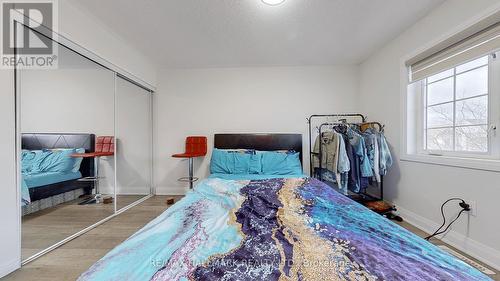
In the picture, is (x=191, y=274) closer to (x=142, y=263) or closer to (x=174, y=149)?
(x=142, y=263)

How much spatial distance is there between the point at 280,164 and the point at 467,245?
6.69 ft

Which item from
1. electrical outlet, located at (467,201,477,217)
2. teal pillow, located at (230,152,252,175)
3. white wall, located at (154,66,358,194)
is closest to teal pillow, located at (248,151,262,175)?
teal pillow, located at (230,152,252,175)

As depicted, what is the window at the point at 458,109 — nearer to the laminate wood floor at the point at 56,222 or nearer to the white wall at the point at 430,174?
the white wall at the point at 430,174

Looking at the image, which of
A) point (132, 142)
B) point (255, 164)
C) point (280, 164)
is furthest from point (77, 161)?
point (280, 164)

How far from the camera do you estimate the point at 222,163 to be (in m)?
3.06

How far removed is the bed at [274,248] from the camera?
736 mm

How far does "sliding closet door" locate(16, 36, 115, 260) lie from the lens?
5.68ft

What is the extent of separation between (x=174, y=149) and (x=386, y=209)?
3.40 m

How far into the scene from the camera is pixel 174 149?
3.59 meters

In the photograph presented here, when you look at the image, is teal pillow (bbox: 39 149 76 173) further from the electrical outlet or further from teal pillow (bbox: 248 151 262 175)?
the electrical outlet

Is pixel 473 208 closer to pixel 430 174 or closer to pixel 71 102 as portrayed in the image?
pixel 430 174

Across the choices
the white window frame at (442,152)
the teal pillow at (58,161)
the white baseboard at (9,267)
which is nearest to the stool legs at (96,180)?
the teal pillow at (58,161)

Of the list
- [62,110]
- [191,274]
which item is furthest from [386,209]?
[62,110]

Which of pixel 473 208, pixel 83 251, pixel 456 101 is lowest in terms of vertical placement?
pixel 83 251
